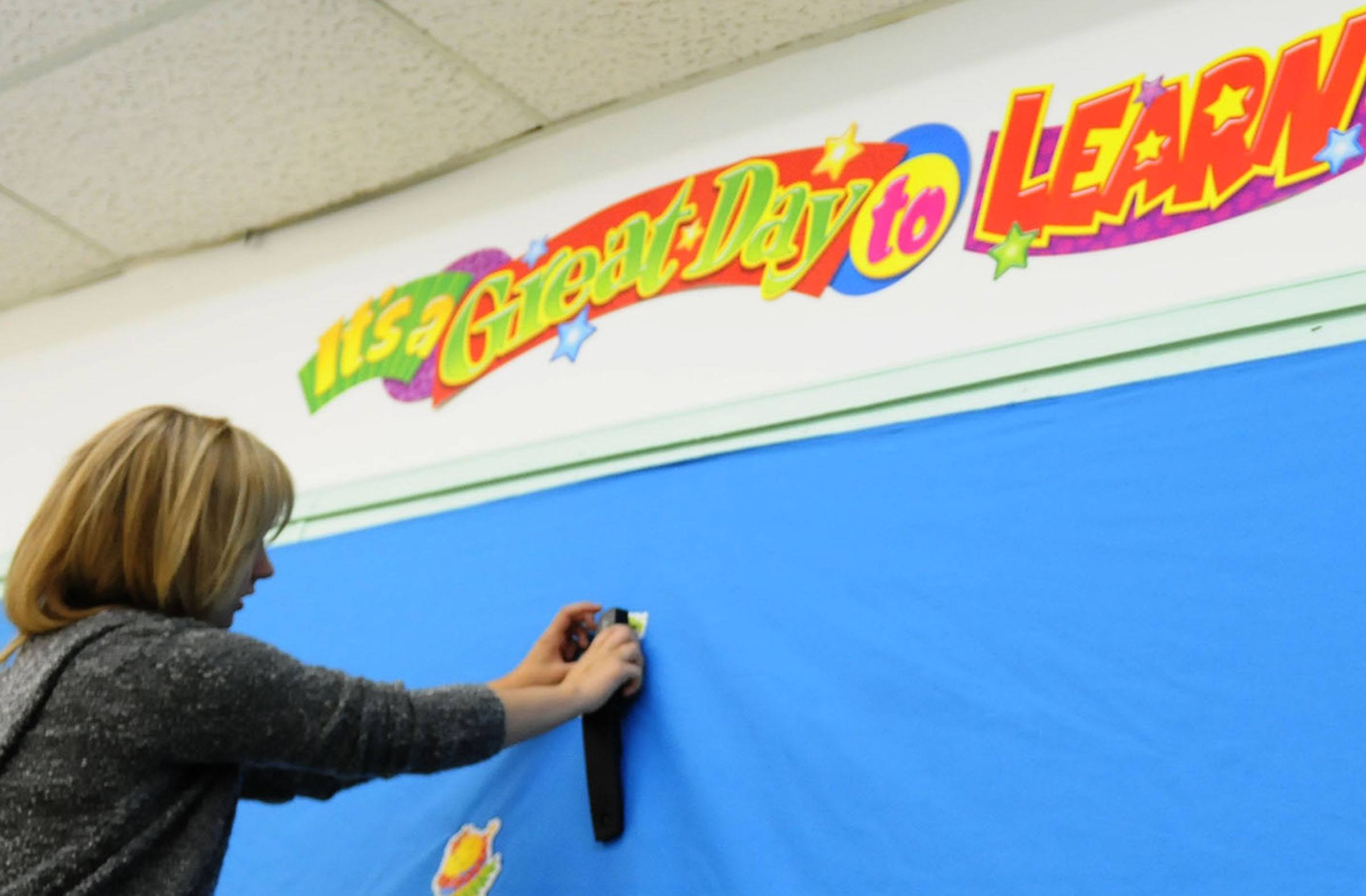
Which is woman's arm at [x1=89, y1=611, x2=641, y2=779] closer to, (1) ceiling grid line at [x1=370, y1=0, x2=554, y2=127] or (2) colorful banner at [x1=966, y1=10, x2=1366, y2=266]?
(2) colorful banner at [x1=966, y1=10, x2=1366, y2=266]

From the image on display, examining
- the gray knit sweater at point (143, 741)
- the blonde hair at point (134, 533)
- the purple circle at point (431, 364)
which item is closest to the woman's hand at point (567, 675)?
the gray knit sweater at point (143, 741)

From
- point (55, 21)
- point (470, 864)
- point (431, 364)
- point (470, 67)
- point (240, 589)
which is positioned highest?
point (470, 67)

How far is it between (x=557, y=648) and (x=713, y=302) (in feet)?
1.52

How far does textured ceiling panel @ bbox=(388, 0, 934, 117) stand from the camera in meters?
1.35

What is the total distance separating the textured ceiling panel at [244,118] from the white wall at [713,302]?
2.1 inches

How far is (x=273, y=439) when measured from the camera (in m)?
1.68

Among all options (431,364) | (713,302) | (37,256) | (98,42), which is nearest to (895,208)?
(713,302)

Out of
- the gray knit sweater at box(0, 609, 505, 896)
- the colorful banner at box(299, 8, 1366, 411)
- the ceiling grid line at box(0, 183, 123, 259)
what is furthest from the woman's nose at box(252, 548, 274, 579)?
the ceiling grid line at box(0, 183, 123, 259)

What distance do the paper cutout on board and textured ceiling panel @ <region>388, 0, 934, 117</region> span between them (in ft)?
3.03

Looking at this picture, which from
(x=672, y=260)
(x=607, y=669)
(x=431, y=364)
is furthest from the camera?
(x=431, y=364)

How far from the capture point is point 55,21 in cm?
142

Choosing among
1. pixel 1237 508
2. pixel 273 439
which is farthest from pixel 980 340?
pixel 273 439

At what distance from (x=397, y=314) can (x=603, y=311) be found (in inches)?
14.5

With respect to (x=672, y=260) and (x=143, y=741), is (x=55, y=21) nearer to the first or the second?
(x=672, y=260)
